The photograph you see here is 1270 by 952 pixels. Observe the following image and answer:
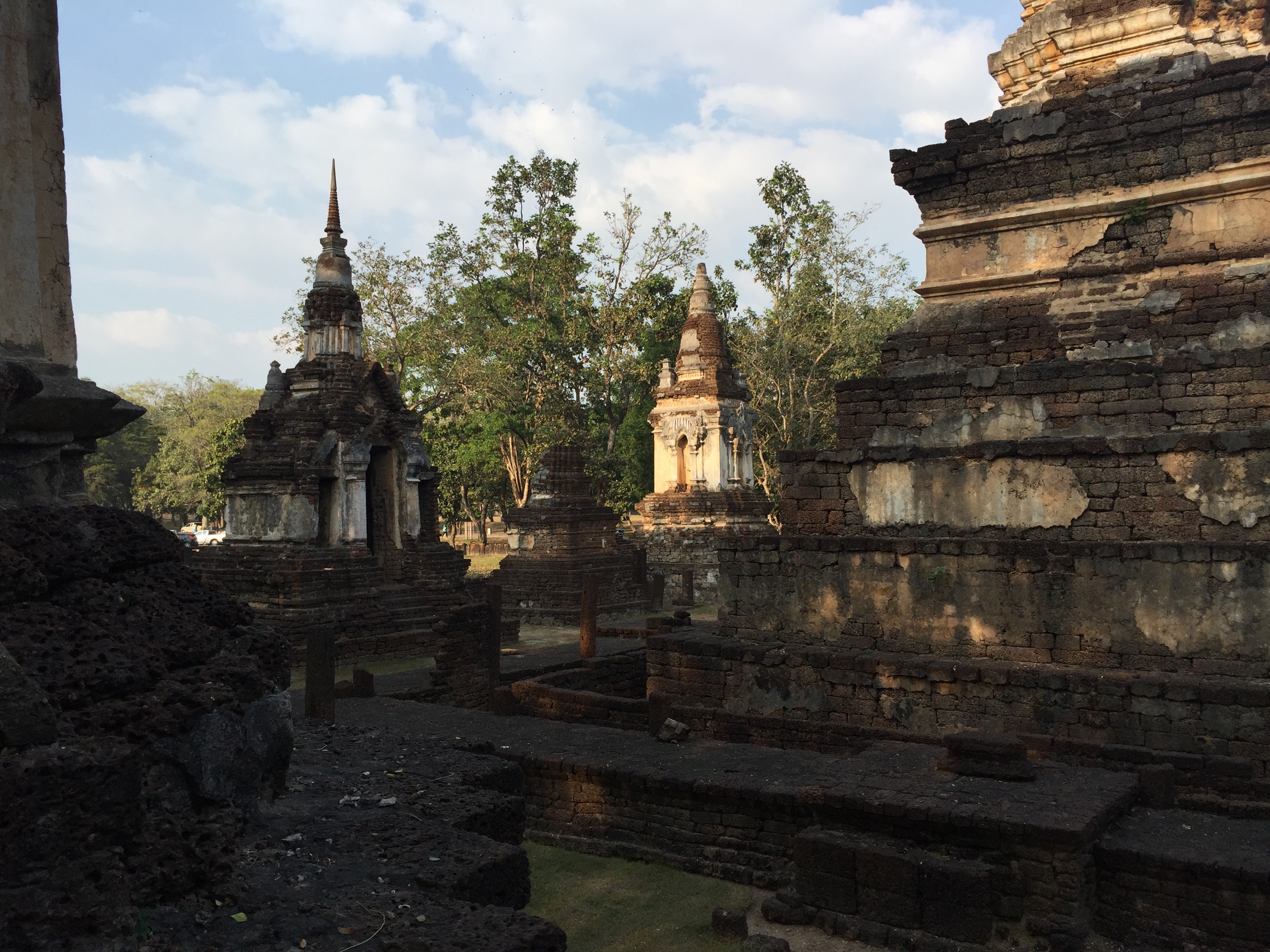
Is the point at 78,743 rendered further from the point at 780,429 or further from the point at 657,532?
the point at 780,429

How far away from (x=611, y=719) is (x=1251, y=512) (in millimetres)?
5336

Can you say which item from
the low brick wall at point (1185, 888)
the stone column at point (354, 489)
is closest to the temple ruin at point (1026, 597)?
the low brick wall at point (1185, 888)

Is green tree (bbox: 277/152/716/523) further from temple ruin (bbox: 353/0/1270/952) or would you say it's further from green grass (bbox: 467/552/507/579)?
temple ruin (bbox: 353/0/1270/952)

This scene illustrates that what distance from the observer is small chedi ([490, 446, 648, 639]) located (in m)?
19.4

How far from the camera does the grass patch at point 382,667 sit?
1282cm

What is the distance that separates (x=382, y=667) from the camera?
13.9 meters

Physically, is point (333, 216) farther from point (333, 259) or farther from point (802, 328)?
point (802, 328)

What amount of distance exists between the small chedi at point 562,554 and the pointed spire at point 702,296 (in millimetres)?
5756

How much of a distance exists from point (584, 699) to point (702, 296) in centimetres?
1733

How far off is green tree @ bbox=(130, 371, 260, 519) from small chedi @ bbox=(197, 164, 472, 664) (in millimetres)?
5210

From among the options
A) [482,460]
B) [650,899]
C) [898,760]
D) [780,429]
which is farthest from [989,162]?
[482,460]

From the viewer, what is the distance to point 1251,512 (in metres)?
6.48

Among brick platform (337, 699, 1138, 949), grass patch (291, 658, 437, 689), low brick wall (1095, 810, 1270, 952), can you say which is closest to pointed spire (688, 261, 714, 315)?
grass patch (291, 658, 437, 689)

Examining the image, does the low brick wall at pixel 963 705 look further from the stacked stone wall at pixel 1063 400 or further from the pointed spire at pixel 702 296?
the pointed spire at pixel 702 296
